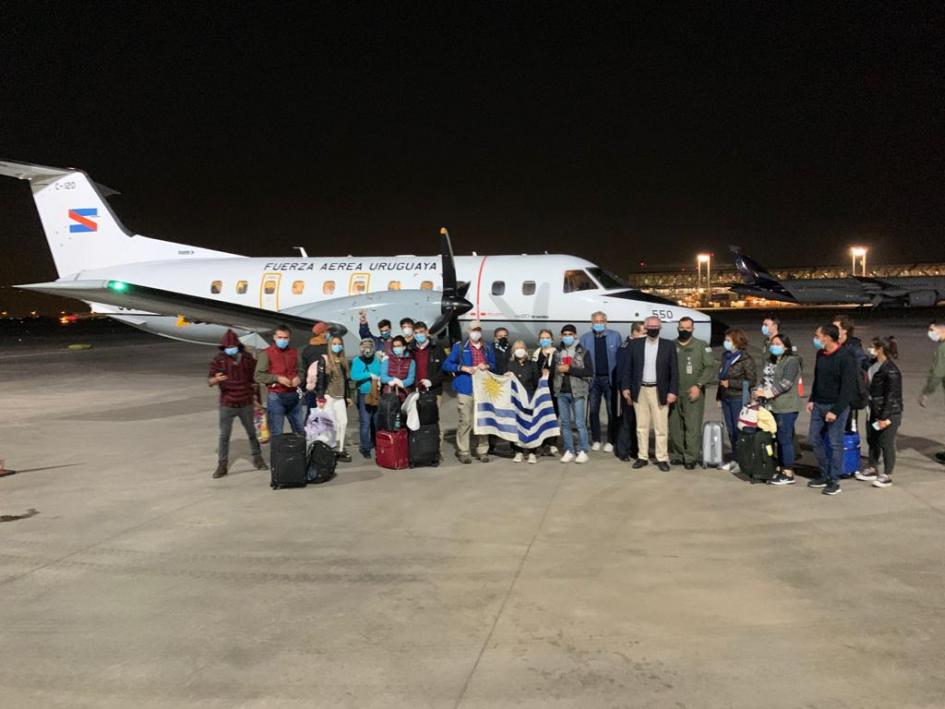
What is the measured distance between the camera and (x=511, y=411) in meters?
8.95

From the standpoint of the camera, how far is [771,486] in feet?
24.7

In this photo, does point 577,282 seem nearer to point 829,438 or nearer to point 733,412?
point 733,412

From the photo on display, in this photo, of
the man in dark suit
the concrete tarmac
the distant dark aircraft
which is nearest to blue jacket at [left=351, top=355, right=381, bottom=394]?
the concrete tarmac

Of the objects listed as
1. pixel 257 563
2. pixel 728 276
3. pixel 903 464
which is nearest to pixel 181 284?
pixel 257 563

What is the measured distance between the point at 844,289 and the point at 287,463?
2276 inches

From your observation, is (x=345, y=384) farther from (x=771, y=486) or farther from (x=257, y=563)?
(x=771, y=486)

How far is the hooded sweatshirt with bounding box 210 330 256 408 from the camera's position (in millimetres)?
8047

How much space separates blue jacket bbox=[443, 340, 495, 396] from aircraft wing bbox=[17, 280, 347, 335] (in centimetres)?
313

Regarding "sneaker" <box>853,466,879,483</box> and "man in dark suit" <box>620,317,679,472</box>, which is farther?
"man in dark suit" <box>620,317,679,472</box>

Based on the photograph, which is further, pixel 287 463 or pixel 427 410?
pixel 427 410

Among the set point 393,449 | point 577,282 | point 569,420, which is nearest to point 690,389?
point 569,420

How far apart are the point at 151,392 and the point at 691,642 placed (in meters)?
15.2

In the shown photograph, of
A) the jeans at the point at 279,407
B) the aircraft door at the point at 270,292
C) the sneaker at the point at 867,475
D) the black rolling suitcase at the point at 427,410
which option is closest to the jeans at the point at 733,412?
the sneaker at the point at 867,475

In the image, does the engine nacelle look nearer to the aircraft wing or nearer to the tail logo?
the aircraft wing
